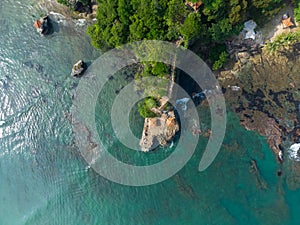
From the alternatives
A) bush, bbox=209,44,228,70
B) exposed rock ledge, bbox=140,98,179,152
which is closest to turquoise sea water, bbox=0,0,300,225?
exposed rock ledge, bbox=140,98,179,152

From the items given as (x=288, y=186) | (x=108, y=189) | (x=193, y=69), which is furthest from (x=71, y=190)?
(x=288, y=186)

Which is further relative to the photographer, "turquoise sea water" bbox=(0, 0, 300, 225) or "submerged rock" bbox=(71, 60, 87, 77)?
"submerged rock" bbox=(71, 60, 87, 77)

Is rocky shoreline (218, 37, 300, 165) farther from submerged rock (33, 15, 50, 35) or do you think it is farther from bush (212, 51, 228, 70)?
submerged rock (33, 15, 50, 35)

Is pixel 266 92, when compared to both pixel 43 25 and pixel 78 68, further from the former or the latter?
pixel 43 25

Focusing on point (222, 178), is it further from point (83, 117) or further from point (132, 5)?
point (132, 5)

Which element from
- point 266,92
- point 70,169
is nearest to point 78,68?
point 70,169

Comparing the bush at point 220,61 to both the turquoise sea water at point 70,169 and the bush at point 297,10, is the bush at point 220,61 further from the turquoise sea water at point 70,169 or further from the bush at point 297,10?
the bush at point 297,10
